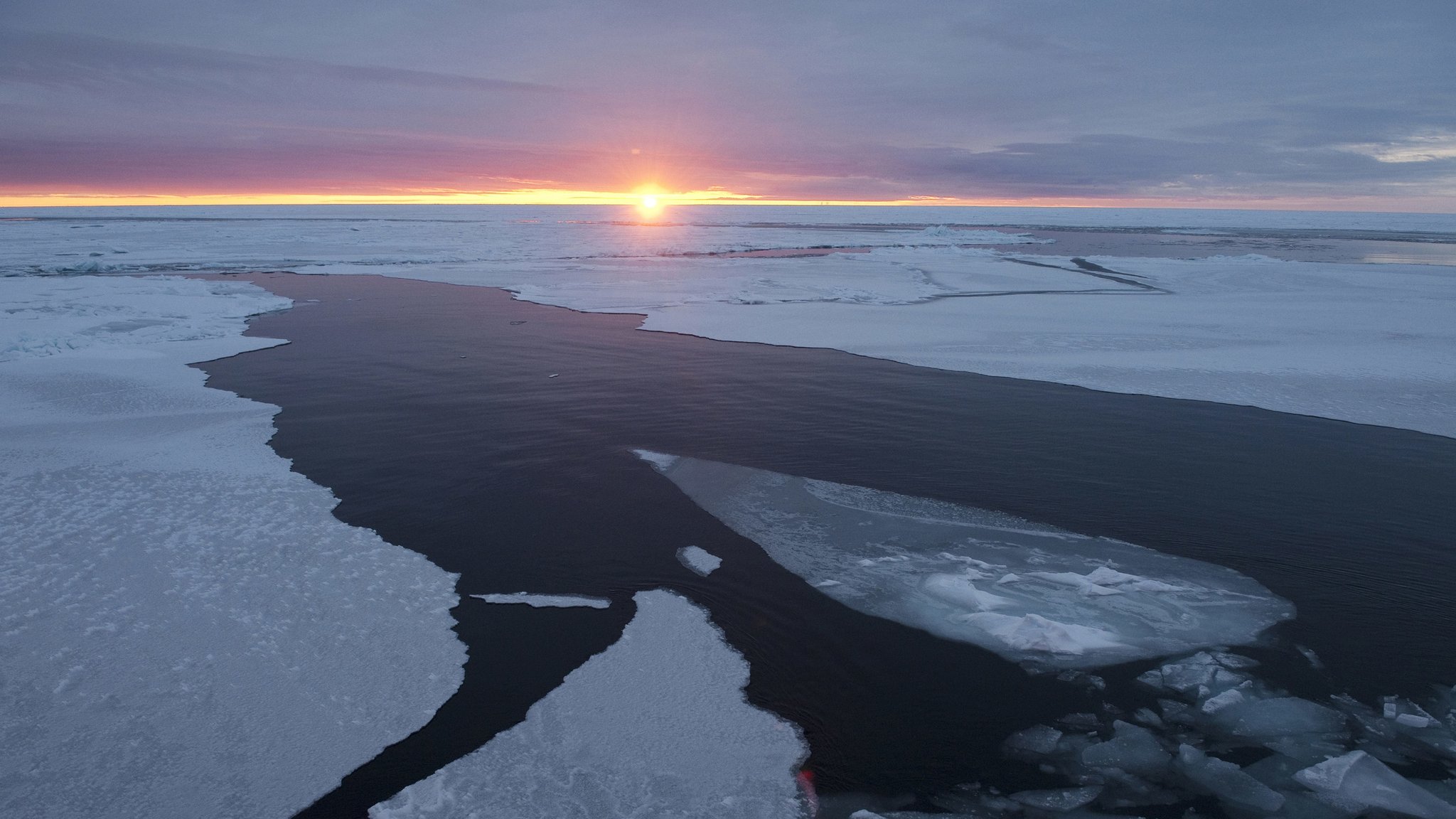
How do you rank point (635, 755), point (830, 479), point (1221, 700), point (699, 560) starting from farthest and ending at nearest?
point (830, 479)
point (699, 560)
point (1221, 700)
point (635, 755)

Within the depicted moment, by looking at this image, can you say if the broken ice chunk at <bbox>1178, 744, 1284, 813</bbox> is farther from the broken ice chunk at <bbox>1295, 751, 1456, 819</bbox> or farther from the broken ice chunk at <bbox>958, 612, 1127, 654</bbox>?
the broken ice chunk at <bbox>958, 612, 1127, 654</bbox>

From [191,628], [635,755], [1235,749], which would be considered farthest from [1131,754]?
[191,628]

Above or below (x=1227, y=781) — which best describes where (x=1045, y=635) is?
above

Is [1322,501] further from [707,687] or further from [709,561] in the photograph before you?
[707,687]

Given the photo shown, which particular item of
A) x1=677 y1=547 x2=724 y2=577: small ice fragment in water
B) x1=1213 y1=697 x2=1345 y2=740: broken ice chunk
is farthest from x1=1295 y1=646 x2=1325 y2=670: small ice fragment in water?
x1=677 y1=547 x2=724 y2=577: small ice fragment in water

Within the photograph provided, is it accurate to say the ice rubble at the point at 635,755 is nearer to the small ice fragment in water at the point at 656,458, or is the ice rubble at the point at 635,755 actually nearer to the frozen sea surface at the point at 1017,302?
the small ice fragment in water at the point at 656,458

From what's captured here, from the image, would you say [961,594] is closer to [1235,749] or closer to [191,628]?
[1235,749]

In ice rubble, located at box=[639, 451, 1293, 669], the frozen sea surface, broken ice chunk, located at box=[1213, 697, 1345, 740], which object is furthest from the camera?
the frozen sea surface

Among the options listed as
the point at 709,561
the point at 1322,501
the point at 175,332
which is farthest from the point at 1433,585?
the point at 175,332
